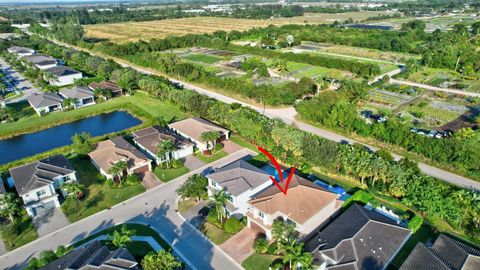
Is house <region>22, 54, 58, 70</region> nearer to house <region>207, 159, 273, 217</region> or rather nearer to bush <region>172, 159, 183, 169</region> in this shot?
bush <region>172, 159, 183, 169</region>

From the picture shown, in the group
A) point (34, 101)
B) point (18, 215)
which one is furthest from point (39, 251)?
point (34, 101)

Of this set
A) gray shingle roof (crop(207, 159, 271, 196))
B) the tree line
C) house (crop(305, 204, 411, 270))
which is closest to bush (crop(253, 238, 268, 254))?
house (crop(305, 204, 411, 270))

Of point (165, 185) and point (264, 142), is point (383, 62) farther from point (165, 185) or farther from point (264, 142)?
point (165, 185)

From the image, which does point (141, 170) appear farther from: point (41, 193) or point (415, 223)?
point (415, 223)

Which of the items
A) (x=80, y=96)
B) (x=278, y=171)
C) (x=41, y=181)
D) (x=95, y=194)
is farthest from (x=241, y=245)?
(x=80, y=96)

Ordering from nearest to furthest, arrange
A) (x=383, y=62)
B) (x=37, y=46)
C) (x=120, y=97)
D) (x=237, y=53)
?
(x=120, y=97)
(x=383, y=62)
(x=237, y=53)
(x=37, y=46)
